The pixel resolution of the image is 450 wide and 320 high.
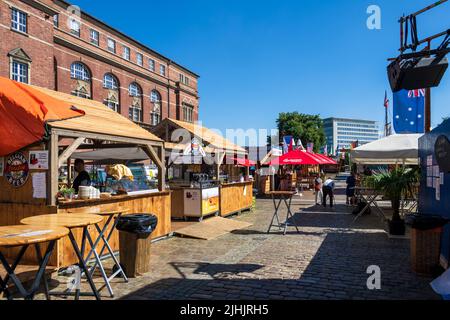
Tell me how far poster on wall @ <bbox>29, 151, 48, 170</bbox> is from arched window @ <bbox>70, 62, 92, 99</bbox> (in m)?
33.2

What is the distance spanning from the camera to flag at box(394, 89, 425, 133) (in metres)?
11.2

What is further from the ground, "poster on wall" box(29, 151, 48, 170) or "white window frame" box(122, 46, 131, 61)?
"white window frame" box(122, 46, 131, 61)

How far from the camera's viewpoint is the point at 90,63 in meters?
39.6

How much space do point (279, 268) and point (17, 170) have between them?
493cm

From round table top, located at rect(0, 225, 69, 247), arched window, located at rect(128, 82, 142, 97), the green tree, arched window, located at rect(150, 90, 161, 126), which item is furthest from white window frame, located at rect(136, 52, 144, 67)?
round table top, located at rect(0, 225, 69, 247)

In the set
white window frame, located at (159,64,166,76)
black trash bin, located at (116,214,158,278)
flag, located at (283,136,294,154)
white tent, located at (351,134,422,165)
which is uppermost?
white window frame, located at (159,64,166,76)

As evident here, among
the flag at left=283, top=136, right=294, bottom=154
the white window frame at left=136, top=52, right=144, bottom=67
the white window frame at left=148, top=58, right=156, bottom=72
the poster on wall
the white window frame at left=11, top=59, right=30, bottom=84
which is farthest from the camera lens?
the white window frame at left=148, top=58, right=156, bottom=72

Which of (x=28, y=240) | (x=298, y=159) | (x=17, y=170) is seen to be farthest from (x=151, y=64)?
(x=28, y=240)

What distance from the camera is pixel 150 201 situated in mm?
8453

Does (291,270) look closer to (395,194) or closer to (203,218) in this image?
(395,194)

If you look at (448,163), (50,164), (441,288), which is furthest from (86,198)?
(448,163)

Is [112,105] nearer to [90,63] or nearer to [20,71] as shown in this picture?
[90,63]

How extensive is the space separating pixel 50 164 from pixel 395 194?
26.2ft

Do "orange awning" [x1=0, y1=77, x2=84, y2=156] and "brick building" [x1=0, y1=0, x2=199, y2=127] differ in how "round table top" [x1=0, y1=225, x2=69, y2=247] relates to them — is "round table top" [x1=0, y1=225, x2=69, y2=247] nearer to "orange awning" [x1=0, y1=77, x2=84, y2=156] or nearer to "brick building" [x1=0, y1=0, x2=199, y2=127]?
"orange awning" [x1=0, y1=77, x2=84, y2=156]
